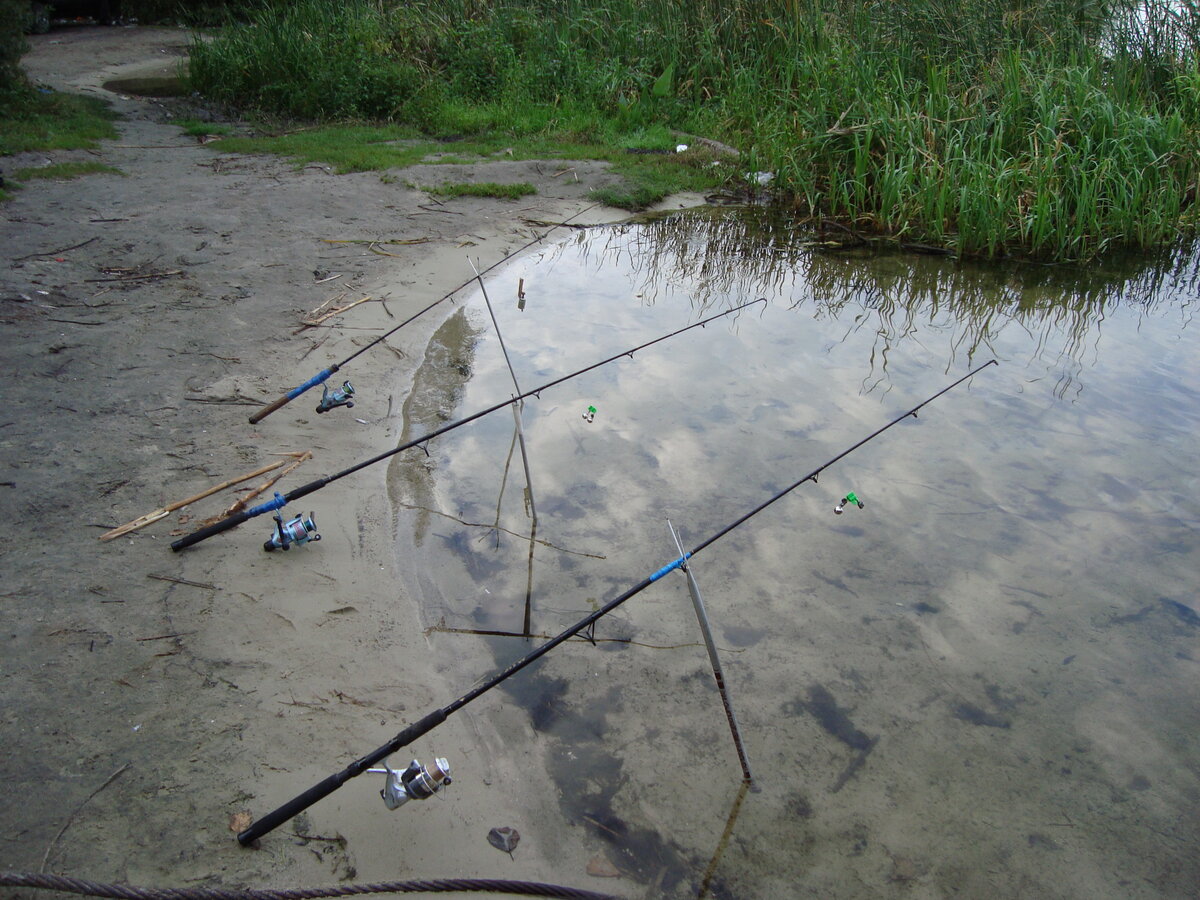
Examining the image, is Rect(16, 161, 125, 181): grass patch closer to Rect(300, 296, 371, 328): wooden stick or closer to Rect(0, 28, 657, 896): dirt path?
Rect(0, 28, 657, 896): dirt path

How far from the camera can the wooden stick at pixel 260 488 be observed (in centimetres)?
336

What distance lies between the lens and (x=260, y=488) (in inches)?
140

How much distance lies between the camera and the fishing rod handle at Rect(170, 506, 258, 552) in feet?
10.0

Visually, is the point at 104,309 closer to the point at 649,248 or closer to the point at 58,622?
the point at 58,622

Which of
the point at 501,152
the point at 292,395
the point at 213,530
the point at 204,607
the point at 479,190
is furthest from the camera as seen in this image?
the point at 501,152

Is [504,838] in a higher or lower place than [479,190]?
lower

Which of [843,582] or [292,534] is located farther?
[843,582]

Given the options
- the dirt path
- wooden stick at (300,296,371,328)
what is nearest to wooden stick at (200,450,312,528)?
the dirt path

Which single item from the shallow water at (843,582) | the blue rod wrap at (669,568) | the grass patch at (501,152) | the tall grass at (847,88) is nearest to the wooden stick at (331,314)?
the shallow water at (843,582)

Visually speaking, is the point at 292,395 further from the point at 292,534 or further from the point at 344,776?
the point at 344,776

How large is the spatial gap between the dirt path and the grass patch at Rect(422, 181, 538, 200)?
2212mm

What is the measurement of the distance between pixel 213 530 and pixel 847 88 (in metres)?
7.44

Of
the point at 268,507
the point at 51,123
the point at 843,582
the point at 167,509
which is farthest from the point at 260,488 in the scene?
the point at 51,123

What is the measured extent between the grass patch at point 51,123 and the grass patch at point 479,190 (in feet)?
11.2
